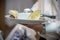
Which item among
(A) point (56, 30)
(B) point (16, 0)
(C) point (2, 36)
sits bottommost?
(C) point (2, 36)

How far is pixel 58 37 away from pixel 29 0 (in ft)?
3.56

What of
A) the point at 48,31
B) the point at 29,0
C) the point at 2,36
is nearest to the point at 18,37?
the point at 2,36

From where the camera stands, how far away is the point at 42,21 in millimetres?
508

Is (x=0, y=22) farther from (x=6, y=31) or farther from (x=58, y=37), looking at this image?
(x=58, y=37)

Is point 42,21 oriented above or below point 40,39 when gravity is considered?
above

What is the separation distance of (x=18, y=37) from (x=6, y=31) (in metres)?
0.21

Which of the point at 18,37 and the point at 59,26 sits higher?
the point at 59,26

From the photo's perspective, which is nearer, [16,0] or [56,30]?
[56,30]

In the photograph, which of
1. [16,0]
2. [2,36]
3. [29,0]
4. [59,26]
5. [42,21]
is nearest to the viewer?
[59,26]

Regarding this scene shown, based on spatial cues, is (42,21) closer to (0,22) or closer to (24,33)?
(24,33)

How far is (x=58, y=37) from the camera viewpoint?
0.41m

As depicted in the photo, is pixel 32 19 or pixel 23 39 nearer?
pixel 32 19

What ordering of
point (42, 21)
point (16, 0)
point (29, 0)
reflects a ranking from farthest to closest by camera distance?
point (16, 0) < point (29, 0) < point (42, 21)

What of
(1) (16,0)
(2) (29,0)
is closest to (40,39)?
(2) (29,0)
